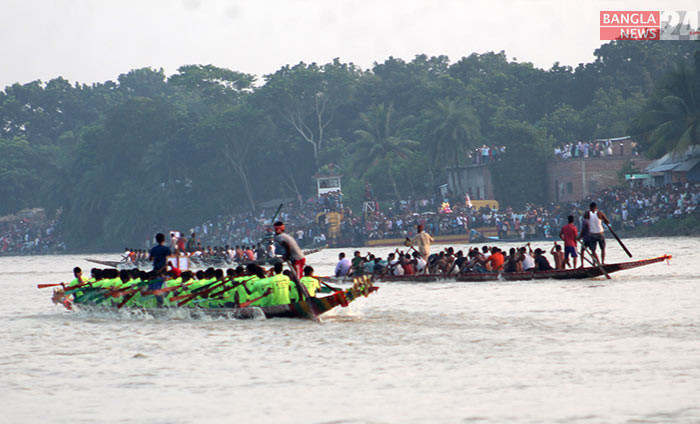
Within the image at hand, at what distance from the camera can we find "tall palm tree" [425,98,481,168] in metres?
65.6

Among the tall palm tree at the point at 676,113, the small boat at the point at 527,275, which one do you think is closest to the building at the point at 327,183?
the tall palm tree at the point at 676,113

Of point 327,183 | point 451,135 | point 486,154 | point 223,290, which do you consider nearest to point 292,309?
point 223,290

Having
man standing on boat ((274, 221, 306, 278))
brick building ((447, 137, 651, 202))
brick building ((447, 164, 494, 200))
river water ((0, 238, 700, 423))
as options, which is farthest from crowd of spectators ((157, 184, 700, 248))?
man standing on boat ((274, 221, 306, 278))

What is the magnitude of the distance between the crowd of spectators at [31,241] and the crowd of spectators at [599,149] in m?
49.2

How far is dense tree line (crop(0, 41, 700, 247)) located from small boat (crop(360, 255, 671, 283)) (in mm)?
37537

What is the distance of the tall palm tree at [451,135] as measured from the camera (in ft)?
215

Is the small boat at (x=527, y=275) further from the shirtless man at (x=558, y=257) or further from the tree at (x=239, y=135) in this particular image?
the tree at (x=239, y=135)

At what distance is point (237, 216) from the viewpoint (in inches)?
3078

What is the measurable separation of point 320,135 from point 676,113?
1557 inches

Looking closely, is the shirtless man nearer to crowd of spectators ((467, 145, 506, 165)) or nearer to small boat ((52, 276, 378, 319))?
small boat ((52, 276, 378, 319))

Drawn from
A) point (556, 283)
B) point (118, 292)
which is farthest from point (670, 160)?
point (118, 292)

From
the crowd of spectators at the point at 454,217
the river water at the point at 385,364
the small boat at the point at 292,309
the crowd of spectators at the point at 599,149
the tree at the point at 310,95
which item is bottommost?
the river water at the point at 385,364

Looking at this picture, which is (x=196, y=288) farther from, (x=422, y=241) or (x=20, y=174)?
(x=20, y=174)

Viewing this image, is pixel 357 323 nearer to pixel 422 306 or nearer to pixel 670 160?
pixel 422 306
